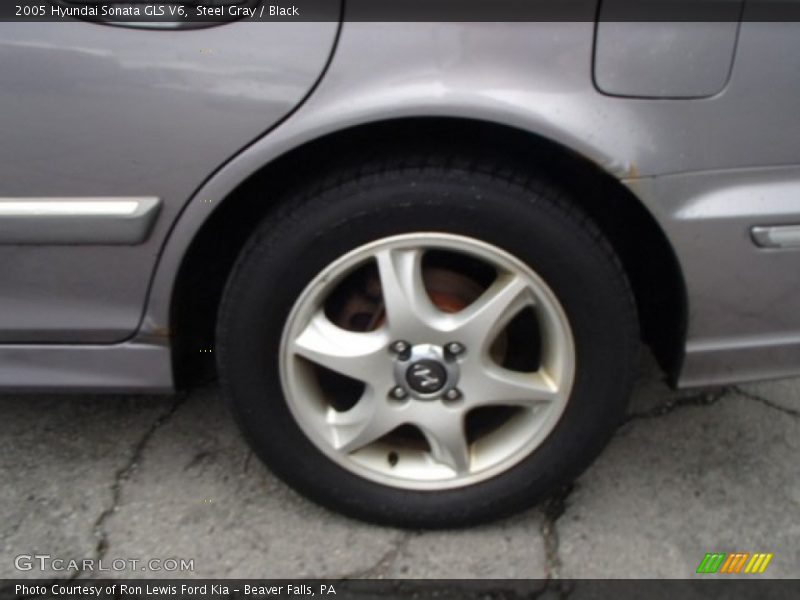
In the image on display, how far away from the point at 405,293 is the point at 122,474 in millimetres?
930

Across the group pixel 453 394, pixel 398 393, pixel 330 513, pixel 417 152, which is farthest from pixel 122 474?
pixel 417 152

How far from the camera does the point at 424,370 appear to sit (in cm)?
169

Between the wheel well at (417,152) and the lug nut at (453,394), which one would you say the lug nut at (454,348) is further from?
the wheel well at (417,152)

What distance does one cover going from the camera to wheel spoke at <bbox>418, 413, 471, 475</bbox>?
5.76 ft

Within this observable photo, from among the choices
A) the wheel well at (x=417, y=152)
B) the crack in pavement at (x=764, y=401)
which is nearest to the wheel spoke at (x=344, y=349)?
the wheel well at (x=417, y=152)

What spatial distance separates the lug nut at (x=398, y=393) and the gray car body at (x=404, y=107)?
0.52 meters

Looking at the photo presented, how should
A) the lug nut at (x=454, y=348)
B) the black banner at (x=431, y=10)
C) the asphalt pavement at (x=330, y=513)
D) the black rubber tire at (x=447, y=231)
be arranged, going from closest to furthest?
1. the black banner at (x=431, y=10)
2. the black rubber tire at (x=447, y=231)
3. the lug nut at (x=454, y=348)
4. the asphalt pavement at (x=330, y=513)

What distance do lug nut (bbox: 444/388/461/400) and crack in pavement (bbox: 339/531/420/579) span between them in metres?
0.36

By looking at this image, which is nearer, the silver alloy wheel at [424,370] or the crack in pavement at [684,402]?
the silver alloy wheel at [424,370]

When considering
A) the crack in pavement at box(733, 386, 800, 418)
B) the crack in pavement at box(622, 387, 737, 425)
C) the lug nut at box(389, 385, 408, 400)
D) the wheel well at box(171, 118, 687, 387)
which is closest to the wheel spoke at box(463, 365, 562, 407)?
the lug nut at box(389, 385, 408, 400)

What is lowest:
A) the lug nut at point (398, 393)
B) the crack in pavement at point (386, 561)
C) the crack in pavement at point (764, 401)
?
the crack in pavement at point (386, 561)

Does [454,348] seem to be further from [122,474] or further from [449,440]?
[122,474]

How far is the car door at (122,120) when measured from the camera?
146 cm

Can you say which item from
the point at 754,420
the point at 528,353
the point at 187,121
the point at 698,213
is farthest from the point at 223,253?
the point at 754,420
